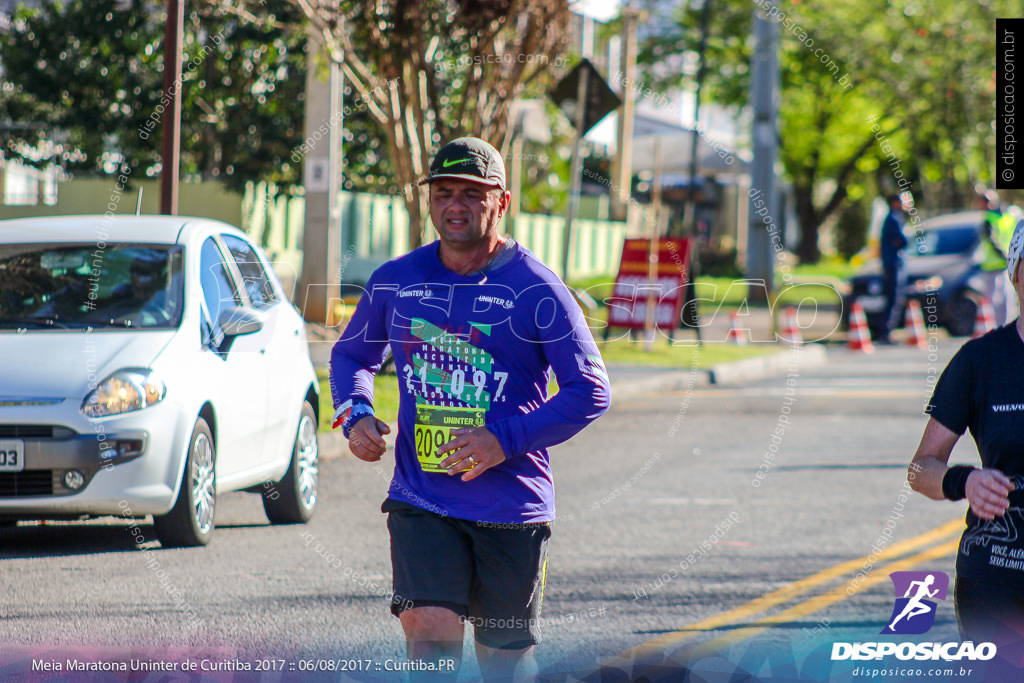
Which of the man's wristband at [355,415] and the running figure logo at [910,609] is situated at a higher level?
the man's wristband at [355,415]

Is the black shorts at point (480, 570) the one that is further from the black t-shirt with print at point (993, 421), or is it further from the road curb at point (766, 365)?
the road curb at point (766, 365)

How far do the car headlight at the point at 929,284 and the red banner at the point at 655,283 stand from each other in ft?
16.3

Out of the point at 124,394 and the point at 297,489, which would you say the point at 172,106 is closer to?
the point at 297,489

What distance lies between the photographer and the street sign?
15.4 m

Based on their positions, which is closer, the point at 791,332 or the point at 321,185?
the point at 321,185

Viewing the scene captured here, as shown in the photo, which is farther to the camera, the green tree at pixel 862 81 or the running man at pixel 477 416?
the green tree at pixel 862 81

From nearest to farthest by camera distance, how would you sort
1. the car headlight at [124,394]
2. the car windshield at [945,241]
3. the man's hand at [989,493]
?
the man's hand at [989,493] → the car headlight at [124,394] → the car windshield at [945,241]

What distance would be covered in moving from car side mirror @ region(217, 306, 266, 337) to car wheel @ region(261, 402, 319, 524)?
92 cm

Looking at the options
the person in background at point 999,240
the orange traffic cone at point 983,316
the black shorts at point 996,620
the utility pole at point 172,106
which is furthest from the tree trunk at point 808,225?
the black shorts at point 996,620

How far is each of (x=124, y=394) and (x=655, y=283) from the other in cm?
1302

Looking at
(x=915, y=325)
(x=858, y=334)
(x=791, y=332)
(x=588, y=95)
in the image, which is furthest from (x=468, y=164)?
(x=915, y=325)

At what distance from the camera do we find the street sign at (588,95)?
15.4 meters

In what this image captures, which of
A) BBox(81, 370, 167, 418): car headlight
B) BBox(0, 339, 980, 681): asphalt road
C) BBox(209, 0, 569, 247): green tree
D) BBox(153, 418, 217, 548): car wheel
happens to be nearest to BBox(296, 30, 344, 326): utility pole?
BBox(209, 0, 569, 247): green tree

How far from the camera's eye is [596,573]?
7031mm
